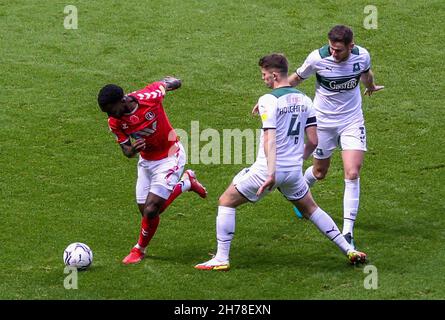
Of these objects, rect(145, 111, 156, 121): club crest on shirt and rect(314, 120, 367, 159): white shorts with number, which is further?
rect(314, 120, 367, 159): white shorts with number

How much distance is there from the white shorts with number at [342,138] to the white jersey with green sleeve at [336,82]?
77mm

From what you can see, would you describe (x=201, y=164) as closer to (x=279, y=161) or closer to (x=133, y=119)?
(x=133, y=119)

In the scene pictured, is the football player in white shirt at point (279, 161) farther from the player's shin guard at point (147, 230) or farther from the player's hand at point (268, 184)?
the player's shin guard at point (147, 230)

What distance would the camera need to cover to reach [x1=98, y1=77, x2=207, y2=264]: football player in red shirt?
1070 centimetres

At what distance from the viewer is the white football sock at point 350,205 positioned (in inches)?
436

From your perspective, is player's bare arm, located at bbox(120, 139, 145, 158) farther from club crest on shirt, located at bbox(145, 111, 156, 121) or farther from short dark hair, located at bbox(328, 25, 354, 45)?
short dark hair, located at bbox(328, 25, 354, 45)

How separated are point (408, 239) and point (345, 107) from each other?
1709 mm

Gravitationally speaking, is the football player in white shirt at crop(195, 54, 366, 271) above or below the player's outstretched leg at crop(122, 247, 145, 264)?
above

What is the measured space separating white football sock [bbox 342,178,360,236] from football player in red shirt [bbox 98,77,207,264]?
1.93m

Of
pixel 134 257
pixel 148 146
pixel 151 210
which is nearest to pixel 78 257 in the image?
pixel 134 257

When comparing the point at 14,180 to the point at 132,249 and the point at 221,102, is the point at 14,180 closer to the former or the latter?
the point at 132,249

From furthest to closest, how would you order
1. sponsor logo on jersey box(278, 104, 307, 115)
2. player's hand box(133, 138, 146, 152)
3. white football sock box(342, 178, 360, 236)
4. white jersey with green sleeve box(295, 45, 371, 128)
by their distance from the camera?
white jersey with green sleeve box(295, 45, 371, 128) < white football sock box(342, 178, 360, 236) < player's hand box(133, 138, 146, 152) < sponsor logo on jersey box(278, 104, 307, 115)

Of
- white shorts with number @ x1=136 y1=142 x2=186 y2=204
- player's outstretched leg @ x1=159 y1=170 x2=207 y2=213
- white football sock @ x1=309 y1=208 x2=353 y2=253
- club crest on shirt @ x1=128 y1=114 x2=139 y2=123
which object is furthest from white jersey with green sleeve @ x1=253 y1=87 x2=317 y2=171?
player's outstretched leg @ x1=159 y1=170 x2=207 y2=213

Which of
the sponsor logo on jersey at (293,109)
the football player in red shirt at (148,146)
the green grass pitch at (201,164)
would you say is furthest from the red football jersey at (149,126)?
the sponsor logo on jersey at (293,109)
